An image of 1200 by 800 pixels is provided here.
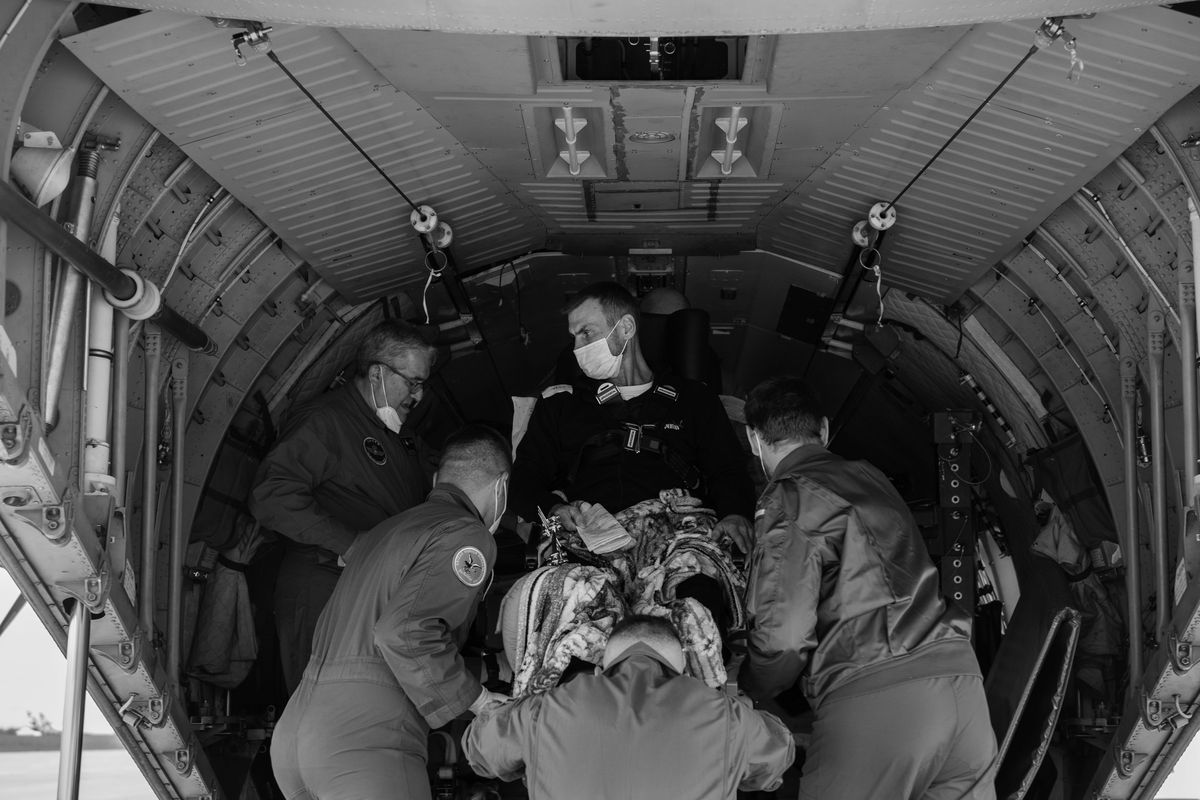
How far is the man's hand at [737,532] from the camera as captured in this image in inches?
201

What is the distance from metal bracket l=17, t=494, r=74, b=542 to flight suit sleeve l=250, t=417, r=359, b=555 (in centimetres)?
156

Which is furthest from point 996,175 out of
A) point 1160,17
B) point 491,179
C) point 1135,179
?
point 491,179

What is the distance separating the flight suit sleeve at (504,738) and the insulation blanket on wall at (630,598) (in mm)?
430

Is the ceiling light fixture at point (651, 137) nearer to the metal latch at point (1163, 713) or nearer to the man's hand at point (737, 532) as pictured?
the man's hand at point (737, 532)

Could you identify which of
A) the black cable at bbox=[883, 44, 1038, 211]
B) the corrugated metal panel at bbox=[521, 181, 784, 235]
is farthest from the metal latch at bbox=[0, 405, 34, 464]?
the black cable at bbox=[883, 44, 1038, 211]

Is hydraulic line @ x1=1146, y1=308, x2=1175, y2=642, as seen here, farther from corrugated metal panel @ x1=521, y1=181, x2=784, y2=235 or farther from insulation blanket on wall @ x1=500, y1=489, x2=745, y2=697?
corrugated metal panel @ x1=521, y1=181, x2=784, y2=235

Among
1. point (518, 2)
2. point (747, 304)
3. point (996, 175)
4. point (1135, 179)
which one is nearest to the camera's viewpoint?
point (518, 2)

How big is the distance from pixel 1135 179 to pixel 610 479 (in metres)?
2.39

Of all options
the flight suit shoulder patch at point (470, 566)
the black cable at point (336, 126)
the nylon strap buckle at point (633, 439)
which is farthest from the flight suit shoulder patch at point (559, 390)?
the flight suit shoulder patch at point (470, 566)

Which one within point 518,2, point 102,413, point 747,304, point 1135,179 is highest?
point 747,304

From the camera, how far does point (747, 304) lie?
6832 millimetres

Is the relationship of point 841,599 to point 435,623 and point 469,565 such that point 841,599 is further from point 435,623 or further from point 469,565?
point 435,623

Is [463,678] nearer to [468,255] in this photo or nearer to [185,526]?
[185,526]

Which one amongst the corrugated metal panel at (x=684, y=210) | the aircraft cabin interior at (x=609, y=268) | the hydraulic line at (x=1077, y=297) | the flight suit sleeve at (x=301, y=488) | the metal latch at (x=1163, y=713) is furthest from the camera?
the corrugated metal panel at (x=684, y=210)
